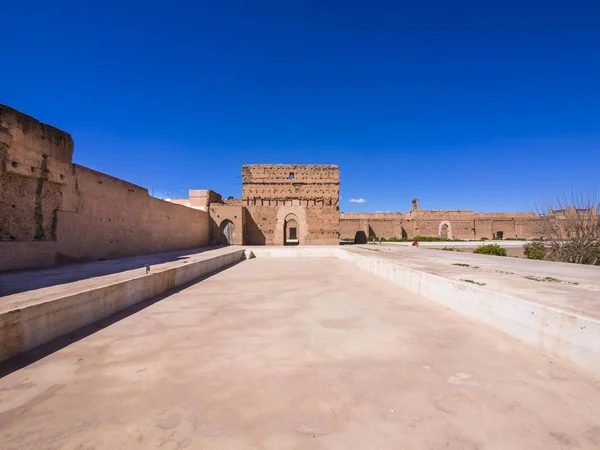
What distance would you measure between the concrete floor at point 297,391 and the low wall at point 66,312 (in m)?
0.27

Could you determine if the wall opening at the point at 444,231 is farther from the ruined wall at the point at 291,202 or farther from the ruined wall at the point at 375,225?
the ruined wall at the point at 291,202

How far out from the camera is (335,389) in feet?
6.72

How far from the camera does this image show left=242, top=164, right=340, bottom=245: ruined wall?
21078 mm

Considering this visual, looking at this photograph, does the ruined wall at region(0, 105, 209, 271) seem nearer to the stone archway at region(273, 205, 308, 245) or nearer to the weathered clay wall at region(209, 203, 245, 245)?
the weathered clay wall at region(209, 203, 245, 245)

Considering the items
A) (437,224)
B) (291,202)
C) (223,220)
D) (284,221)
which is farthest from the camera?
(437,224)

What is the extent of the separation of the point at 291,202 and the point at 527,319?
745 inches

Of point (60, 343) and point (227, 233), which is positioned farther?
point (227, 233)

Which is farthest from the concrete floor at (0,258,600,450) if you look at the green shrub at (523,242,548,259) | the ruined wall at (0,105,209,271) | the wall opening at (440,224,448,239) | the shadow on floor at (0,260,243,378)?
the wall opening at (440,224,448,239)

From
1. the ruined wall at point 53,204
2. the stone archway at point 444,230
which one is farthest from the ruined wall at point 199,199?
the stone archway at point 444,230

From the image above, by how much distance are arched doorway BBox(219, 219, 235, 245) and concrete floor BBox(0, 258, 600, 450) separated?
53.7 feet

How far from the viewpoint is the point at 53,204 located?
6.34 metres

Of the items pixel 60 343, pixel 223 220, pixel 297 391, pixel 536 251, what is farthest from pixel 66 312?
pixel 223 220

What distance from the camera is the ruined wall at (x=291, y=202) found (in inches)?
830

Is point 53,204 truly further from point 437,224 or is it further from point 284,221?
point 437,224
